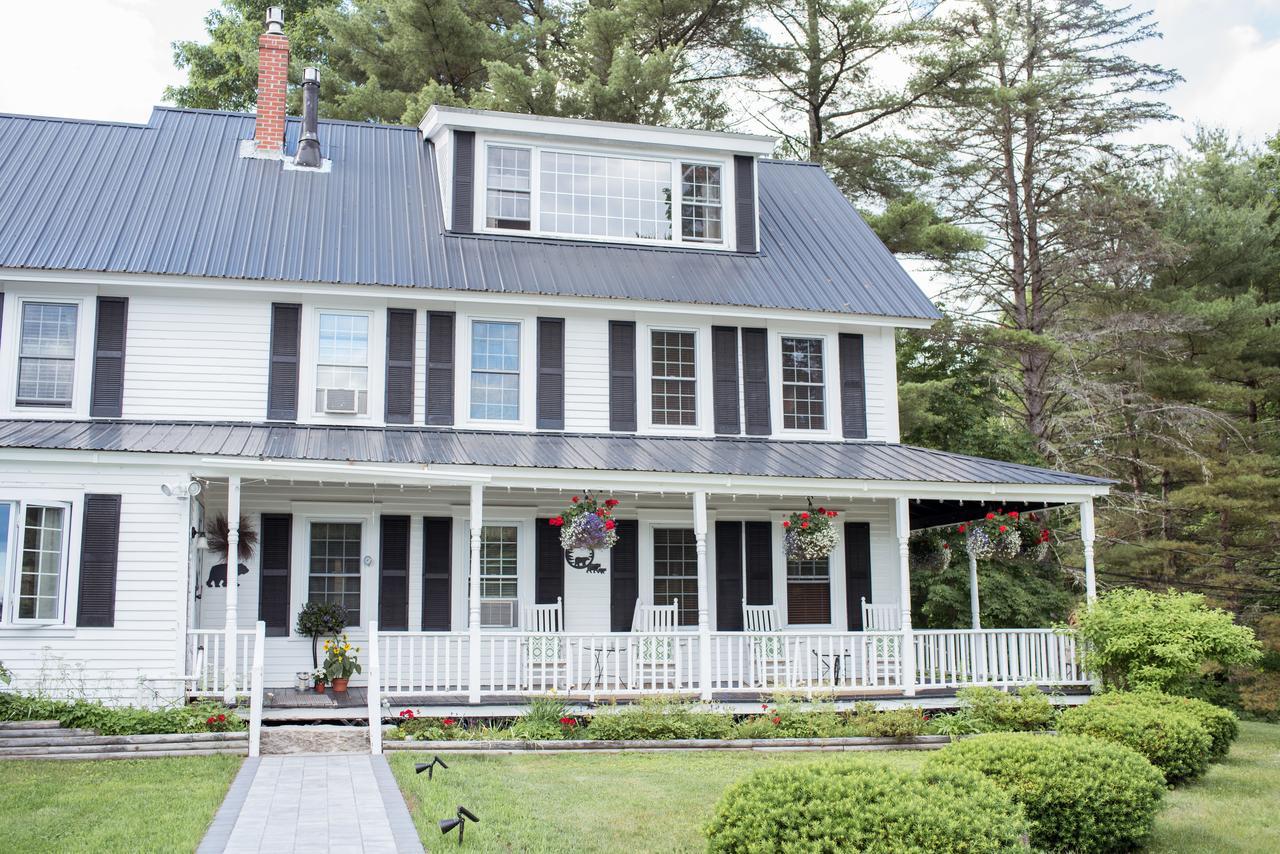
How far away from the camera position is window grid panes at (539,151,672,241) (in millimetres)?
17875

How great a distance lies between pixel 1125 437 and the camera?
1045 inches

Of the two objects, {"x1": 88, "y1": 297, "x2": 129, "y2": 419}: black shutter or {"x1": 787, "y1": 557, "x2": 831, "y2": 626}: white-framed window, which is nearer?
{"x1": 88, "y1": 297, "x2": 129, "y2": 419}: black shutter

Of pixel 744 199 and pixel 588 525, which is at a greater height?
pixel 744 199

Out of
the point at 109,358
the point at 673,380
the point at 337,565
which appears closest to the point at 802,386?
the point at 673,380

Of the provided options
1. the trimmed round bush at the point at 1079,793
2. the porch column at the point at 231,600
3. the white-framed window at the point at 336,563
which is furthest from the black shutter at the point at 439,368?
the trimmed round bush at the point at 1079,793

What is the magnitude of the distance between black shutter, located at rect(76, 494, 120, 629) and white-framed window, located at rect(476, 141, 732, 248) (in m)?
7.04

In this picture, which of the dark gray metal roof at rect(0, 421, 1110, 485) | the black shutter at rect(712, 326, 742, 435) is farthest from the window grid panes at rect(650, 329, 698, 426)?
the dark gray metal roof at rect(0, 421, 1110, 485)

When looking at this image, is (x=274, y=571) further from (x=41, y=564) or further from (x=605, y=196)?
(x=605, y=196)

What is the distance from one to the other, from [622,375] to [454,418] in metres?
2.45

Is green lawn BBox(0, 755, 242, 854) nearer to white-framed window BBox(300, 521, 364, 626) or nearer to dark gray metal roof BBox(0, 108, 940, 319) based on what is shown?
white-framed window BBox(300, 521, 364, 626)

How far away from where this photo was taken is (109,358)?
49.3 ft

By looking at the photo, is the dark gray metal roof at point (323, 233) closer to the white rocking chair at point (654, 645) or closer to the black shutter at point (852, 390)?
the black shutter at point (852, 390)

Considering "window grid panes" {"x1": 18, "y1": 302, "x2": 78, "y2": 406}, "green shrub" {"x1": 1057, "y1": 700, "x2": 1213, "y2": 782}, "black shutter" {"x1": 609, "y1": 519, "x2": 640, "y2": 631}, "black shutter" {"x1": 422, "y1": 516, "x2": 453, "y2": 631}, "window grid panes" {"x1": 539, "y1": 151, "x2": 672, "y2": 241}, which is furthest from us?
"window grid panes" {"x1": 539, "y1": 151, "x2": 672, "y2": 241}

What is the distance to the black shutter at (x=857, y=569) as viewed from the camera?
16.9 m
